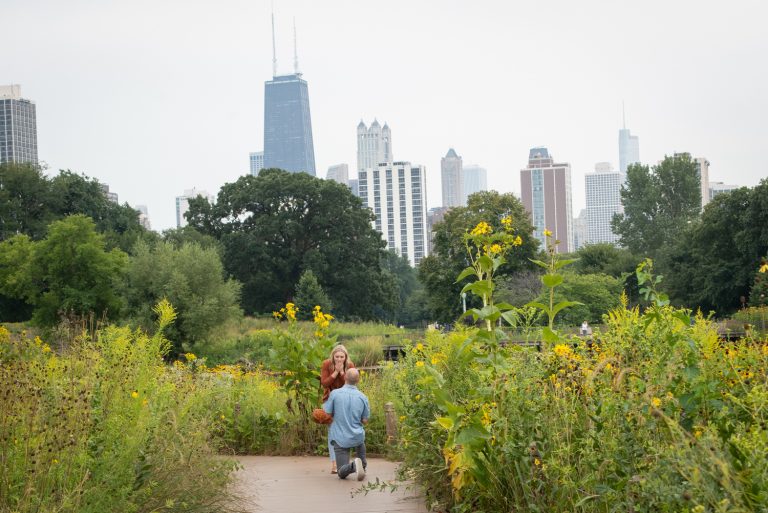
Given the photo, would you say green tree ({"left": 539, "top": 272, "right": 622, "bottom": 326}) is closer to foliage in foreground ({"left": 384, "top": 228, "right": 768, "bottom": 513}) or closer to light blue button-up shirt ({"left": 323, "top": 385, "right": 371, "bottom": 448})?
light blue button-up shirt ({"left": 323, "top": 385, "right": 371, "bottom": 448})

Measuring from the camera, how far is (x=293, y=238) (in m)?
55.4

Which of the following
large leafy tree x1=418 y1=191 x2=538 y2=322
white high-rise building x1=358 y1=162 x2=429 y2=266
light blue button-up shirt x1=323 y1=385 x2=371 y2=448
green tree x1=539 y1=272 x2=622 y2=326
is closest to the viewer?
light blue button-up shirt x1=323 y1=385 x2=371 y2=448

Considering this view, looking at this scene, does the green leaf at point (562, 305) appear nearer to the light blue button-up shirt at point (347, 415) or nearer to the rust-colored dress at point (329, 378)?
the light blue button-up shirt at point (347, 415)

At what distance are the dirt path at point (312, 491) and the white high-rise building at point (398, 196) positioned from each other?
174822mm

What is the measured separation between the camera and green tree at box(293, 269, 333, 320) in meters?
47.2

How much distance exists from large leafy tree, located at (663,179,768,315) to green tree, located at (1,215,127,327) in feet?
85.1

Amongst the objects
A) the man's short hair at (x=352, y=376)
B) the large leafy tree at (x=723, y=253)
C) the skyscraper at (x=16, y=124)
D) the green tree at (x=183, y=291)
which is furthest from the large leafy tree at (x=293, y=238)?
the skyscraper at (x=16, y=124)

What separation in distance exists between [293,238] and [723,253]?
23.9 metres

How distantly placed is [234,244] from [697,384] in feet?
163

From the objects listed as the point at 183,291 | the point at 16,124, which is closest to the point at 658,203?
the point at 183,291

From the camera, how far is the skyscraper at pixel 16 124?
162 m

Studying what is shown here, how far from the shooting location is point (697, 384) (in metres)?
4.78

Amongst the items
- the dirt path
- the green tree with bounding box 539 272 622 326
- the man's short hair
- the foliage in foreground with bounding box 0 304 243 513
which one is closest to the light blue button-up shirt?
the man's short hair

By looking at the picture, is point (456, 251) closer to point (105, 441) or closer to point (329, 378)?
point (329, 378)
